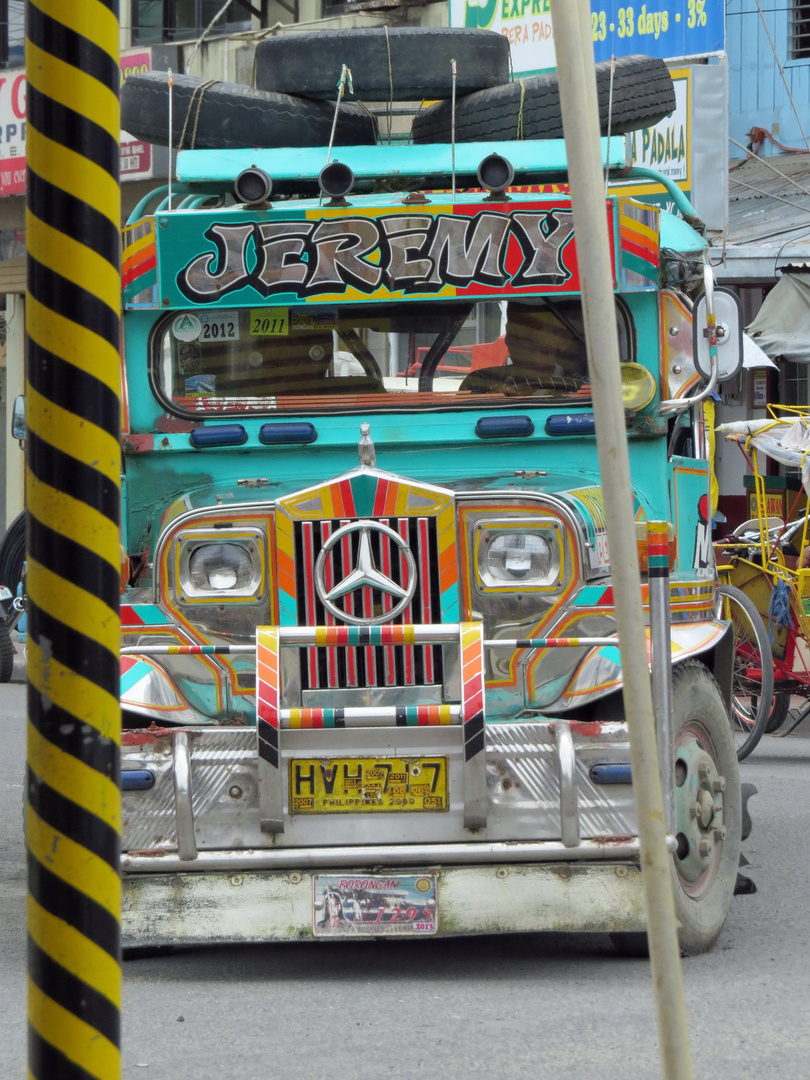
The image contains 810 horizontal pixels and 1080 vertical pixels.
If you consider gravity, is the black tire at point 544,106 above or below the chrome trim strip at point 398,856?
above

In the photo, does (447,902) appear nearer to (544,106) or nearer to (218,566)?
(218,566)

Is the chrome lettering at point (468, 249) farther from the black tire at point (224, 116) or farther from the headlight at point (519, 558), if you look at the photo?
the black tire at point (224, 116)

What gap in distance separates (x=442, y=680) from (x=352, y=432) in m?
1.15

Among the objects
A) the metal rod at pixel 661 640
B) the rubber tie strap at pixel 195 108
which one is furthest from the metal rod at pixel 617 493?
the rubber tie strap at pixel 195 108

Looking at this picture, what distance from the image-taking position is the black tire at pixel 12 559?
14.9m

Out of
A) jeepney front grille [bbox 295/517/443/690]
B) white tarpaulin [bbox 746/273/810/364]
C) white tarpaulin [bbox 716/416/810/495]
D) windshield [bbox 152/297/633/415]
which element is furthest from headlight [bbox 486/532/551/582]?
white tarpaulin [bbox 746/273/810/364]

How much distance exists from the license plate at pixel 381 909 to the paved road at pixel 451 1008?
21 cm

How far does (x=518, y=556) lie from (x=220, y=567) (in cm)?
102

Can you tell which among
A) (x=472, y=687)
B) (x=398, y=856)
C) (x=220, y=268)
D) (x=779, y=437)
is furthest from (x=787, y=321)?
(x=398, y=856)

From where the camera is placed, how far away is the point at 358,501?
16.6 feet

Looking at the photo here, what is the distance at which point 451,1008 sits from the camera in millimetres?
4621

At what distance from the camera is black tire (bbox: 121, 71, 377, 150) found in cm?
640

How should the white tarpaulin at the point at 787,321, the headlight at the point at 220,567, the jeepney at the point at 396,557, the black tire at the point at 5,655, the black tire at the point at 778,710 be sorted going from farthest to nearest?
the black tire at the point at 5,655
the white tarpaulin at the point at 787,321
the black tire at the point at 778,710
the headlight at the point at 220,567
the jeepney at the point at 396,557

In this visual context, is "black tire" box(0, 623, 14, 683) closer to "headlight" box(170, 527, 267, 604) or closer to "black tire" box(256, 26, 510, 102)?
"black tire" box(256, 26, 510, 102)
